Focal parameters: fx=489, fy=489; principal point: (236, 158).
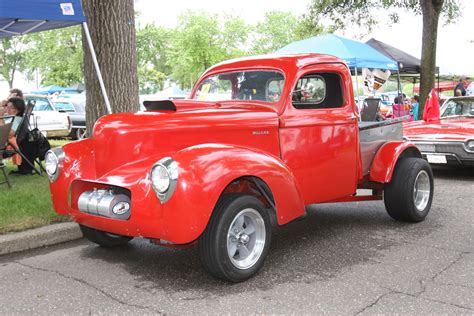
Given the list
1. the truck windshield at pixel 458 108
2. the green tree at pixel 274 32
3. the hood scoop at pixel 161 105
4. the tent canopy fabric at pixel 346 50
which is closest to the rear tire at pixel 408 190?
the hood scoop at pixel 161 105

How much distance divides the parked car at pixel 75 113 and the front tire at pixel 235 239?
13.5 m

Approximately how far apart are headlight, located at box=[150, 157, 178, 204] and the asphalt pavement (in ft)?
2.41

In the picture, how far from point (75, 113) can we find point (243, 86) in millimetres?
14080

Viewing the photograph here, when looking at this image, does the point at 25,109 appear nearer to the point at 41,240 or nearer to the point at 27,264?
the point at 41,240

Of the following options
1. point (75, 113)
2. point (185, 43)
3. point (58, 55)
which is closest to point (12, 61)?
point (58, 55)

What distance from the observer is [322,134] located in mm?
4465

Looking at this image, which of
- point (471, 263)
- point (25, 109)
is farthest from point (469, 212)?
point (25, 109)

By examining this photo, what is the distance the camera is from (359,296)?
3.35 meters

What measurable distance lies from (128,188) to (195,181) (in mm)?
531

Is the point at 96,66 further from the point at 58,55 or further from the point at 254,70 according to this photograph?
the point at 58,55

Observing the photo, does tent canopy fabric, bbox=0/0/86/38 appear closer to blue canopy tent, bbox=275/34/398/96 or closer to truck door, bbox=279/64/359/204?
truck door, bbox=279/64/359/204

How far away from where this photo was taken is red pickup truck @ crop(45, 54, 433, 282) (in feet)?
10.8

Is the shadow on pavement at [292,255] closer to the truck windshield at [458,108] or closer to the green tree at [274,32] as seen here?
the truck windshield at [458,108]

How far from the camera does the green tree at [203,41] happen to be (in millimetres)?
43688
